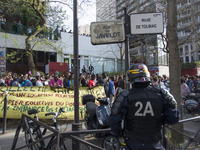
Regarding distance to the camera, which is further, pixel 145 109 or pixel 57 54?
pixel 57 54

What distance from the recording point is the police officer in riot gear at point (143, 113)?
6.56ft

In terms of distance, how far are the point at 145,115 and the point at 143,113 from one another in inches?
1.3

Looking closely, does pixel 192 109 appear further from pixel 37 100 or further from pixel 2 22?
pixel 2 22

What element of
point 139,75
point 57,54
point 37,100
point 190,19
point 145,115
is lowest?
point 37,100

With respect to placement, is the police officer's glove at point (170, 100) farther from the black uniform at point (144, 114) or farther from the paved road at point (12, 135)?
the paved road at point (12, 135)

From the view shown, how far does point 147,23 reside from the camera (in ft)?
10.3

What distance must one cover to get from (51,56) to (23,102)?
58.7 ft

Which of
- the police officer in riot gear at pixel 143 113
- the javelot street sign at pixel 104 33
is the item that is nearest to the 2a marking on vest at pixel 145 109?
the police officer in riot gear at pixel 143 113

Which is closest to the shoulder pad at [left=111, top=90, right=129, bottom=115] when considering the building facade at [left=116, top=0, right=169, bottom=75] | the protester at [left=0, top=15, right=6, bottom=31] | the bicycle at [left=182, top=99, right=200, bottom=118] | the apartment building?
the bicycle at [left=182, top=99, right=200, bottom=118]

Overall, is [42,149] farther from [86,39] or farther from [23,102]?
[86,39]

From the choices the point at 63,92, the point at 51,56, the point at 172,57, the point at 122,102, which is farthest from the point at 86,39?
the point at 122,102

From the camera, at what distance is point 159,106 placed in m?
2.03

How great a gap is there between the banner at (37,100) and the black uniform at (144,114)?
462 centimetres

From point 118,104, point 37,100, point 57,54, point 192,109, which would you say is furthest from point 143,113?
point 57,54
